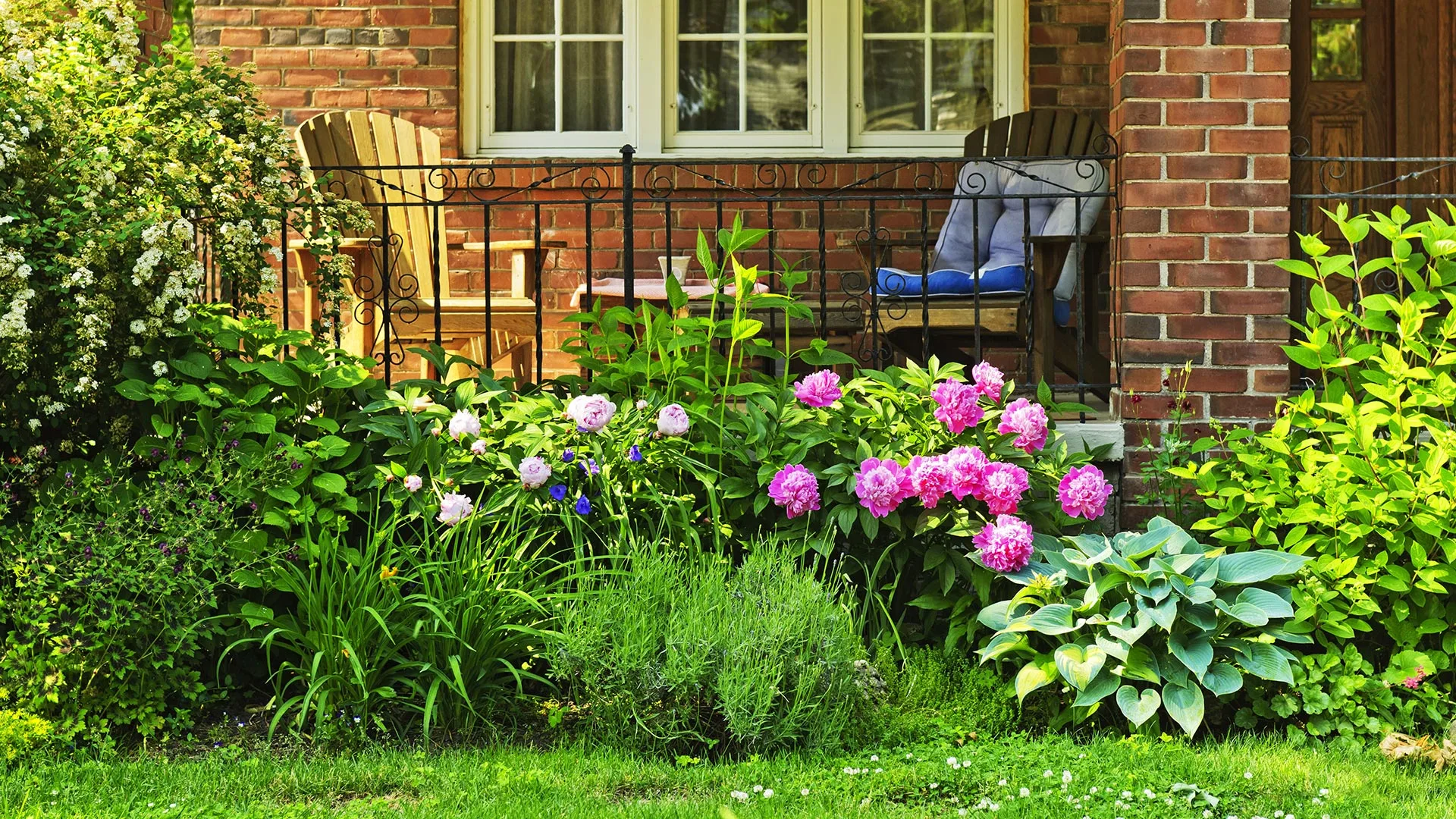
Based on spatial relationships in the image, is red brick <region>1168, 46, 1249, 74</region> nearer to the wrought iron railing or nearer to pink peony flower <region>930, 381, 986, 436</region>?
the wrought iron railing

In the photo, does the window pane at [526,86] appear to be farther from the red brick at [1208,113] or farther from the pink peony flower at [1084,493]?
the pink peony flower at [1084,493]

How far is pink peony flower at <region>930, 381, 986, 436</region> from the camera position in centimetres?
321

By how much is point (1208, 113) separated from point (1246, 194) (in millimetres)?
248

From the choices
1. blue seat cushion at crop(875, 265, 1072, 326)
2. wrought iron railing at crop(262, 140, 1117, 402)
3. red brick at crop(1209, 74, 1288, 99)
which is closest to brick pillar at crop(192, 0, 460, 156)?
wrought iron railing at crop(262, 140, 1117, 402)

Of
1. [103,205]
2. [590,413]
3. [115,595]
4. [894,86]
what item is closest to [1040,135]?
[894,86]

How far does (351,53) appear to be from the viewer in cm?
576

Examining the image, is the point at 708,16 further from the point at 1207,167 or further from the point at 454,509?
the point at 454,509

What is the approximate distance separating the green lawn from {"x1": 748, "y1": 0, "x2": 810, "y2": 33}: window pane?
13.0 ft

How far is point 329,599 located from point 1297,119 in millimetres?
4766

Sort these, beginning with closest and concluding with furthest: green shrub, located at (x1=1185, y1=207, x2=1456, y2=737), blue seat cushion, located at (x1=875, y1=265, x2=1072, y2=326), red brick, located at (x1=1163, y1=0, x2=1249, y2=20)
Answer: green shrub, located at (x1=1185, y1=207, x2=1456, y2=737), red brick, located at (x1=1163, y1=0, x2=1249, y2=20), blue seat cushion, located at (x1=875, y1=265, x2=1072, y2=326)

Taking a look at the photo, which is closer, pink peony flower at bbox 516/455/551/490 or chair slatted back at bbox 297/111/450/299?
pink peony flower at bbox 516/455/551/490

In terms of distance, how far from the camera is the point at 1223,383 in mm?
3707

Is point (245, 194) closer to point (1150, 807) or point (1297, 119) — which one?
point (1150, 807)

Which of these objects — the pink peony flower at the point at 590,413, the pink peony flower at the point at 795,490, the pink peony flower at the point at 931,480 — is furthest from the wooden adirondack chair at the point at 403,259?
the pink peony flower at the point at 931,480
